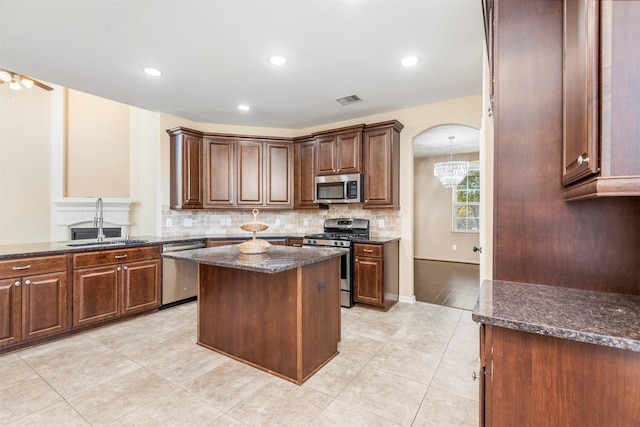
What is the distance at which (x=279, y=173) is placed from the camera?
4.62 m

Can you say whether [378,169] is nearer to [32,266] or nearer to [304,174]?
[304,174]

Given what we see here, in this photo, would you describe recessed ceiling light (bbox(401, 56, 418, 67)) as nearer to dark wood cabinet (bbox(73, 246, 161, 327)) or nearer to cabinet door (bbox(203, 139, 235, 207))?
cabinet door (bbox(203, 139, 235, 207))

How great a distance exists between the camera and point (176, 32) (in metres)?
2.27

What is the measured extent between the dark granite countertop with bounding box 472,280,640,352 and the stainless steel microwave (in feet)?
8.97

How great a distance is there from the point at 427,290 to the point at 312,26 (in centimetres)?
393

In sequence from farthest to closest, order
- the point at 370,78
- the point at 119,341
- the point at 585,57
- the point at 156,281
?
the point at 156,281 → the point at 370,78 → the point at 119,341 → the point at 585,57

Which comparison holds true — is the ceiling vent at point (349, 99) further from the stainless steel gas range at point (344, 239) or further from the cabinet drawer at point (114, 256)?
the cabinet drawer at point (114, 256)

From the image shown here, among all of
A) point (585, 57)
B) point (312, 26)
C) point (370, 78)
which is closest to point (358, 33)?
point (312, 26)

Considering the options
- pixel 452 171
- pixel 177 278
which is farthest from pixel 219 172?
pixel 452 171

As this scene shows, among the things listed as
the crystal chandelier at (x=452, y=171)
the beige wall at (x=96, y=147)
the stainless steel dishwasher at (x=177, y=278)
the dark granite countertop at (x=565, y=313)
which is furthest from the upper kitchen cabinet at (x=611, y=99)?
the beige wall at (x=96, y=147)

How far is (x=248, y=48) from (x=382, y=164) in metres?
2.11

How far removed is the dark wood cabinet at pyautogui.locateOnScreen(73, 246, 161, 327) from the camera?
2.91 meters

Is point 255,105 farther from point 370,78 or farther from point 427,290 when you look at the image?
point 427,290

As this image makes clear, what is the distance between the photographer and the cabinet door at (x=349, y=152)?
3.99m
